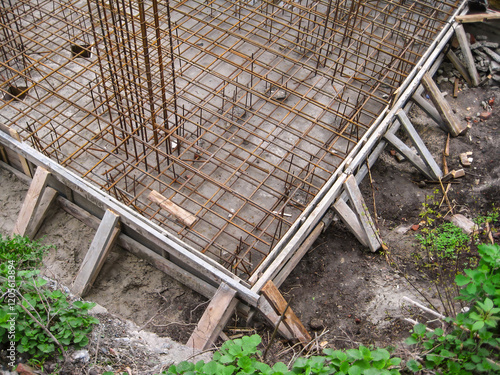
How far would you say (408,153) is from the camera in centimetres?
1032

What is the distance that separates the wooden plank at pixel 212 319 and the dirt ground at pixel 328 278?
0.80 feet

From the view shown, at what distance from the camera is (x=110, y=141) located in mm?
9969

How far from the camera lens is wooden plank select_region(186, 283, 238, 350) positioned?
7594 mm

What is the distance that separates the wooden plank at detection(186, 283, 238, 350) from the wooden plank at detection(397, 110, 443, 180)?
4.93 m

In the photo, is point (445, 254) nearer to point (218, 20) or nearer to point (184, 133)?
point (184, 133)

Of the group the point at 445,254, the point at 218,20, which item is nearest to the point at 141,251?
the point at 445,254

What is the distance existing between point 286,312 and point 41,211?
14.8 ft

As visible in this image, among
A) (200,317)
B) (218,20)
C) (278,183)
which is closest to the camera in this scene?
(200,317)

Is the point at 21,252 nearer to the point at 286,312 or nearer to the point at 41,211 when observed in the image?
the point at 41,211

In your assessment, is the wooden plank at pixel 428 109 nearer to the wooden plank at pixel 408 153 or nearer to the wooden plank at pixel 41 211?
the wooden plank at pixel 408 153

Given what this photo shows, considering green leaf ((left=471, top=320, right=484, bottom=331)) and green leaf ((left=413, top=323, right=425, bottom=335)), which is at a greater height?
green leaf ((left=471, top=320, right=484, bottom=331))

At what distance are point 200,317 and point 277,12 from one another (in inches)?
299

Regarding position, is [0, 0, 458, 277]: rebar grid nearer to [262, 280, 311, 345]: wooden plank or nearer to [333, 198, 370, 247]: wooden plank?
[333, 198, 370, 247]: wooden plank

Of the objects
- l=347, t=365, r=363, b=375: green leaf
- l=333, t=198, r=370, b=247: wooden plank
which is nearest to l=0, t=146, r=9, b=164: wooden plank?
l=333, t=198, r=370, b=247: wooden plank
